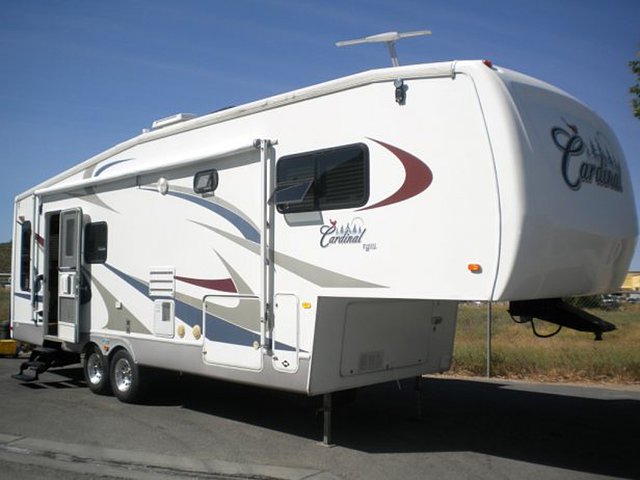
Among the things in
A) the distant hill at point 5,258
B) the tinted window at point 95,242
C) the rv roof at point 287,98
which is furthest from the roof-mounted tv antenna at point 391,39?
the distant hill at point 5,258

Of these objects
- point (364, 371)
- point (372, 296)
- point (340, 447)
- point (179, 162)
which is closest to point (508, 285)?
point (372, 296)

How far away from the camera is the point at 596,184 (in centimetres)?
616

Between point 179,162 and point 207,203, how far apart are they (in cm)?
72

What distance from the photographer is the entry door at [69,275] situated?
31.1ft

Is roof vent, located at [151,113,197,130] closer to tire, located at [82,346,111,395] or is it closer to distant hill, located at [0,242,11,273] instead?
tire, located at [82,346,111,395]

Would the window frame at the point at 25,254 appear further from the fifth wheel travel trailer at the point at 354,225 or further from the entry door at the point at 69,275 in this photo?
the fifth wheel travel trailer at the point at 354,225

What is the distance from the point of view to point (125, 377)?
882 centimetres

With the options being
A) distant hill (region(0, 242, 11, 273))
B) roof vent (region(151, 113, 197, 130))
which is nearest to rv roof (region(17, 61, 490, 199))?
roof vent (region(151, 113, 197, 130))

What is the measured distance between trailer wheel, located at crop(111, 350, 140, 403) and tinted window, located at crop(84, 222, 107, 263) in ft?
4.57

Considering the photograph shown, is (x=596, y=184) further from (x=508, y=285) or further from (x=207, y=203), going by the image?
(x=207, y=203)

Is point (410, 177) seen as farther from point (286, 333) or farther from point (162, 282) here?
point (162, 282)

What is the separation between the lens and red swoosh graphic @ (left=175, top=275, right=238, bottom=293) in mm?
7094

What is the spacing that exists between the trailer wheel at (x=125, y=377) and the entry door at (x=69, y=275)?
921 mm

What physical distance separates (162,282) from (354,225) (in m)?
→ 3.08
